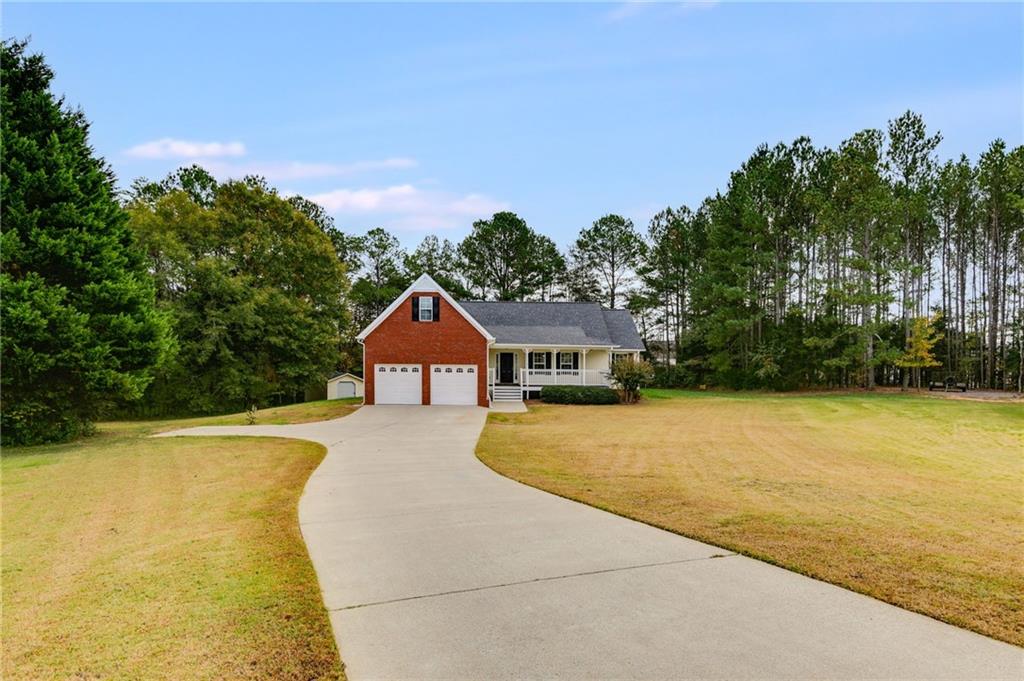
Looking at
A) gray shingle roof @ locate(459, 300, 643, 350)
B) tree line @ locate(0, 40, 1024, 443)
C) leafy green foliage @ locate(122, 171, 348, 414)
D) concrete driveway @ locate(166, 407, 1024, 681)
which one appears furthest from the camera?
gray shingle roof @ locate(459, 300, 643, 350)

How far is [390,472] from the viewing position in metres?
10.3

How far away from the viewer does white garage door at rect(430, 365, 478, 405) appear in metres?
27.0

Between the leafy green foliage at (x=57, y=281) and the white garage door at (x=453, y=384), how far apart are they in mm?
12220

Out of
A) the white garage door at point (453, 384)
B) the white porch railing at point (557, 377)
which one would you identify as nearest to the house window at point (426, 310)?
the white garage door at point (453, 384)

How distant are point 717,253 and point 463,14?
103 ft

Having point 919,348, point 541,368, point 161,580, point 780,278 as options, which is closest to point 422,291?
point 541,368

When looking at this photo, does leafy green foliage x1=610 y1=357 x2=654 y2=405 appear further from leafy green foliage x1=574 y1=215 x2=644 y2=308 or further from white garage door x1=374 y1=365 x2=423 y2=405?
leafy green foliage x1=574 y1=215 x2=644 y2=308

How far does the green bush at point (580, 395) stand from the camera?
90.7ft

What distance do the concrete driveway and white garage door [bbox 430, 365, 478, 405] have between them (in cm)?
1981

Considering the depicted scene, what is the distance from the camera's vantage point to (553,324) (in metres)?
34.2

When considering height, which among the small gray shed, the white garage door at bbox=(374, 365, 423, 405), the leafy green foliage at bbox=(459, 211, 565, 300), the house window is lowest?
the small gray shed

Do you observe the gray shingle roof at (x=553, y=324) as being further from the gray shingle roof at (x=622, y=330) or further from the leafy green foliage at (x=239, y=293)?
the leafy green foliage at (x=239, y=293)

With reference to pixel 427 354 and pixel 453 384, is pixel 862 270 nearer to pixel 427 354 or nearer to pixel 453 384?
pixel 453 384

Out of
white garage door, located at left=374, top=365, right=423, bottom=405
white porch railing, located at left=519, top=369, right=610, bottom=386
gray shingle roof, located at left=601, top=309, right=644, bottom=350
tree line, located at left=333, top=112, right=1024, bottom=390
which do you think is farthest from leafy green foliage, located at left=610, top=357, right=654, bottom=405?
tree line, located at left=333, top=112, right=1024, bottom=390
